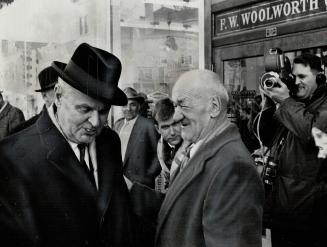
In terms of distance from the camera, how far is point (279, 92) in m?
2.30

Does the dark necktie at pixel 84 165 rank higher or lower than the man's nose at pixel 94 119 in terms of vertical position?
lower

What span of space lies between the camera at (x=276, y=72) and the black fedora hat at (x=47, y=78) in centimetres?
107

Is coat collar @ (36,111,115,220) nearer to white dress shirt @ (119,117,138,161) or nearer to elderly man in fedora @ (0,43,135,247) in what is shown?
elderly man in fedora @ (0,43,135,247)

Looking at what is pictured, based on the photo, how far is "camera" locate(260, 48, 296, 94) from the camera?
230 centimetres

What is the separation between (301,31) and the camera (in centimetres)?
263

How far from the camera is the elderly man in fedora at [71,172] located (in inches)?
62.2

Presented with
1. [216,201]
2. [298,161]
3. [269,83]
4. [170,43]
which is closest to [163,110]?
[170,43]

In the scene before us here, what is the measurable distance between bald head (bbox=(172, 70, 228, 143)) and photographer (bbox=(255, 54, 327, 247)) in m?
0.72

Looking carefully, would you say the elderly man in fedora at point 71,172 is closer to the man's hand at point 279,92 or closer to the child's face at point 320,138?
the man's hand at point 279,92

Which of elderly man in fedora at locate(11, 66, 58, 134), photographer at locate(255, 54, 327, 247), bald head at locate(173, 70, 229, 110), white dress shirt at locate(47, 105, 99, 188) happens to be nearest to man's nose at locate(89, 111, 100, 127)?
white dress shirt at locate(47, 105, 99, 188)

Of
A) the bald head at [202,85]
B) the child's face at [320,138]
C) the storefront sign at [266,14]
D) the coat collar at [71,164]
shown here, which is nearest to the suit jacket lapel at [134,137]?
the coat collar at [71,164]

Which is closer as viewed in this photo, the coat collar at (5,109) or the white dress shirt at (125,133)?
the coat collar at (5,109)

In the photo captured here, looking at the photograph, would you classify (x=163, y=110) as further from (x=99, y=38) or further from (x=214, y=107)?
(x=214, y=107)

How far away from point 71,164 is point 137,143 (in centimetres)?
80
